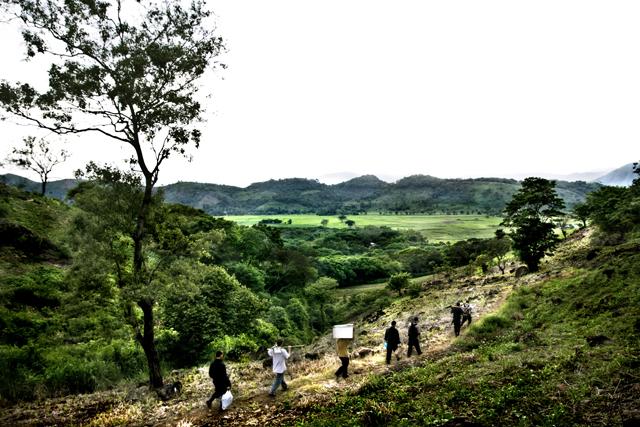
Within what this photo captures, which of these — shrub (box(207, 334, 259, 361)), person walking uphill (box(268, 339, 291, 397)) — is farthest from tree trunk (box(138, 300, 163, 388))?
shrub (box(207, 334, 259, 361))

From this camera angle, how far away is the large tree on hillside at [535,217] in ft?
125

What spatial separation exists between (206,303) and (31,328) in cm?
1085

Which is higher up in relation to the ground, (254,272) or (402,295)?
(254,272)

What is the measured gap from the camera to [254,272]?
169 ft

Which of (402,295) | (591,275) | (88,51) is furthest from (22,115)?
(402,295)

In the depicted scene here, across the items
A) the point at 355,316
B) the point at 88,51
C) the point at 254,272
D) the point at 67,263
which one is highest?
the point at 88,51

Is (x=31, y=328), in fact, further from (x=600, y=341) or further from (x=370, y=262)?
(x=370, y=262)

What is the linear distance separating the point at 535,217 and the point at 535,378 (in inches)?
1212

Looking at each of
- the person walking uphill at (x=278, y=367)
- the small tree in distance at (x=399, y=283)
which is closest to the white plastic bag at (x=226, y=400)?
the person walking uphill at (x=278, y=367)

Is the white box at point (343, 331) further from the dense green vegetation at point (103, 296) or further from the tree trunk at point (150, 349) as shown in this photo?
the tree trunk at point (150, 349)

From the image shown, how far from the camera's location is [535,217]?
126 feet

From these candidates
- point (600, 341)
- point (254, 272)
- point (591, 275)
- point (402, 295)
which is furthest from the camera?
point (402, 295)

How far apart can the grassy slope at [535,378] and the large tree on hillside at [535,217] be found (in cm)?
1968

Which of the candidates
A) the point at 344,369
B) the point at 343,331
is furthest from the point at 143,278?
the point at 344,369
